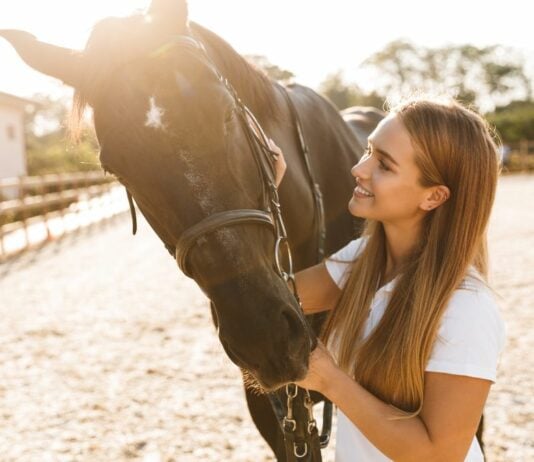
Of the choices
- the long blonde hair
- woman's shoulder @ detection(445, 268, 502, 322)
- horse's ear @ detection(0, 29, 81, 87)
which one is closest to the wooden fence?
horse's ear @ detection(0, 29, 81, 87)

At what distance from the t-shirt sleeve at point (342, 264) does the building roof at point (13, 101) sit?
23407 millimetres

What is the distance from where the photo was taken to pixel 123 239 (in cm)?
1211

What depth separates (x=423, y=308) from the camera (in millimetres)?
1481

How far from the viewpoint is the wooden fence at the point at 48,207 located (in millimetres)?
11195

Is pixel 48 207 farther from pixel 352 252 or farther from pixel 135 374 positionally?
pixel 352 252

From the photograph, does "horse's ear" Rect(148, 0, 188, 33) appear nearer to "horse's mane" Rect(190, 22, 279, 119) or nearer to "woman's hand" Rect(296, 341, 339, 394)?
"horse's mane" Rect(190, 22, 279, 119)

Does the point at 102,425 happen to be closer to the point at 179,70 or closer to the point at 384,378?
the point at 384,378

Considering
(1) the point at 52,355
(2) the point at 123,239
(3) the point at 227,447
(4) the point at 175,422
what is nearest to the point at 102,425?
(4) the point at 175,422

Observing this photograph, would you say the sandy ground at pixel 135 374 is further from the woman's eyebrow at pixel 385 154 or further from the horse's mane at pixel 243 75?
the horse's mane at pixel 243 75

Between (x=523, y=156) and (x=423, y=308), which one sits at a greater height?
(x=423, y=308)

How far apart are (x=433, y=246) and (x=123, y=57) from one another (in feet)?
3.43

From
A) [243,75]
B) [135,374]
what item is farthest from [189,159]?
[135,374]

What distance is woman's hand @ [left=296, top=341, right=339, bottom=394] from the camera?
1.43 m

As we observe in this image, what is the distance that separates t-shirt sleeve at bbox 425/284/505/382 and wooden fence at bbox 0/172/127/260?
9.84 meters
